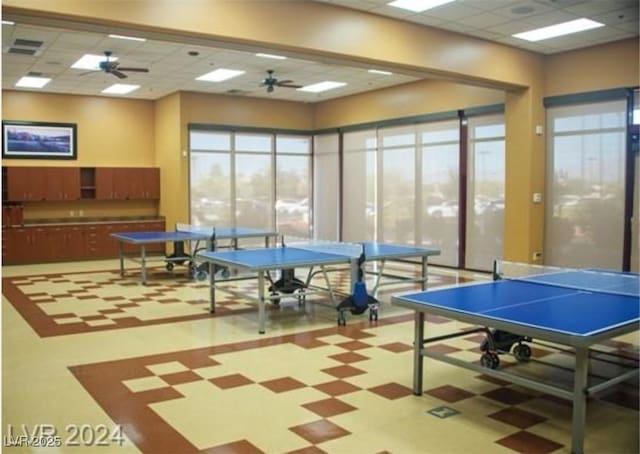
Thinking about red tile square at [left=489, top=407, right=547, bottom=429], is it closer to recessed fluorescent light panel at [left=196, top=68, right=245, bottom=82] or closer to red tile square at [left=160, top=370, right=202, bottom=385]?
red tile square at [left=160, top=370, right=202, bottom=385]

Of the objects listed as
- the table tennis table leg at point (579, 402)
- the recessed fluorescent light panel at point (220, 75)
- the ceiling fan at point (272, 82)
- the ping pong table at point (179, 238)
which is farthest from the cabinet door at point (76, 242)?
the table tennis table leg at point (579, 402)

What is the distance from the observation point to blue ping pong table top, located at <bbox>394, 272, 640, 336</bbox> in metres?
3.43

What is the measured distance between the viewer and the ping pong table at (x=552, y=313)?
3217mm

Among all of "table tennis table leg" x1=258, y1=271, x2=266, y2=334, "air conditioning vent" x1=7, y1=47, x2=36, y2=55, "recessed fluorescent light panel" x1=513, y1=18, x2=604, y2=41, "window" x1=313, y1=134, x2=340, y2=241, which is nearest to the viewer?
"table tennis table leg" x1=258, y1=271, x2=266, y2=334

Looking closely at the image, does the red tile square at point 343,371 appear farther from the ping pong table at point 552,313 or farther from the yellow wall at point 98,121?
the yellow wall at point 98,121

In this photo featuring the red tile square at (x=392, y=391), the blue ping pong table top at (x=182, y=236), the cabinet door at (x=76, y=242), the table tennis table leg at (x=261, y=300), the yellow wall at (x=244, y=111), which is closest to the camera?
the red tile square at (x=392, y=391)

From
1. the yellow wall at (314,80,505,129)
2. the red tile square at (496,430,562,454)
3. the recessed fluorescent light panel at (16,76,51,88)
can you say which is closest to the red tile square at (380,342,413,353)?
the red tile square at (496,430,562,454)

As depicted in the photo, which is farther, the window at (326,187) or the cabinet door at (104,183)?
the window at (326,187)

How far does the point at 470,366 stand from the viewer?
12.5 ft

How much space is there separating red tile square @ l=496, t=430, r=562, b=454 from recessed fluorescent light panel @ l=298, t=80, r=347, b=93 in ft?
29.7

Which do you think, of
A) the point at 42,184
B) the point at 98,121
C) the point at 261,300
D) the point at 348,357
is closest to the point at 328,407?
the point at 348,357

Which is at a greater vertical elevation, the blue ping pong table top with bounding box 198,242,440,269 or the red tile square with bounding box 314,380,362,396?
the blue ping pong table top with bounding box 198,242,440,269

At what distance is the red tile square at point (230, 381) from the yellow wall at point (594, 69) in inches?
283

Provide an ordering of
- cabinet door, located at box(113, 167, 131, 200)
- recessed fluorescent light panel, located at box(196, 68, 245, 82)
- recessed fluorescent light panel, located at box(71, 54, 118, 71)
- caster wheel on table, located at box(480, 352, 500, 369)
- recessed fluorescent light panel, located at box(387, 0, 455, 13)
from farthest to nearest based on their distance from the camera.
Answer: cabinet door, located at box(113, 167, 131, 200), recessed fluorescent light panel, located at box(196, 68, 245, 82), recessed fluorescent light panel, located at box(71, 54, 118, 71), recessed fluorescent light panel, located at box(387, 0, 455, 13), caster wheel on table, located at box(480, 352, 500, 369)
